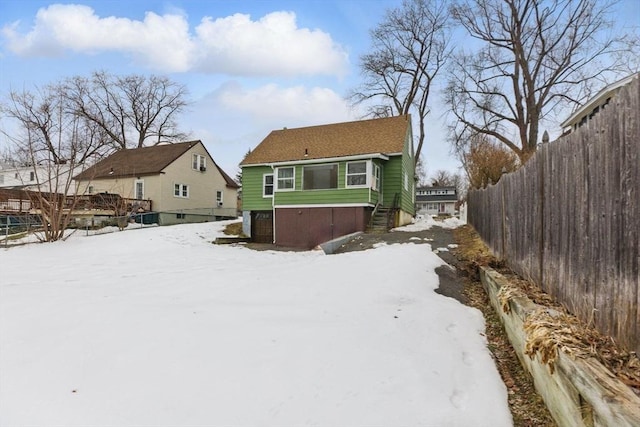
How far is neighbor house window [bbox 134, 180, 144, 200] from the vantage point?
2538 cm

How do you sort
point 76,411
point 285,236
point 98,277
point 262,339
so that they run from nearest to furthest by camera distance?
point 76,411 < point 262,339 < point 98,277 < point 285,236

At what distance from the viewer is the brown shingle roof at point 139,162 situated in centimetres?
2542

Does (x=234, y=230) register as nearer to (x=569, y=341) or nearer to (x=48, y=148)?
(x=48, y=148)

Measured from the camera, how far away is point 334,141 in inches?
690

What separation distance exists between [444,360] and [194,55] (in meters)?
17.8

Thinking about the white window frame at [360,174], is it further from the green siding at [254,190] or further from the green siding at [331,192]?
the green siding at [254,190]

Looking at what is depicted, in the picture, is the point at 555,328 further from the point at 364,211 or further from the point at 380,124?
the point at 380,124

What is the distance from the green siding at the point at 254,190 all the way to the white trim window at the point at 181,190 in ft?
30.9

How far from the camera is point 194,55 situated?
57.6 feet

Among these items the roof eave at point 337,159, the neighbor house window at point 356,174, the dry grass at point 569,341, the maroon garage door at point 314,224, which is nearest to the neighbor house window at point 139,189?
the roof eave at point 337,159

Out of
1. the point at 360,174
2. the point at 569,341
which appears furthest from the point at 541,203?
the point at 360,174

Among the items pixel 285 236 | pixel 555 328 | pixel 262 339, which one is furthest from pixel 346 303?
pixel 285 236

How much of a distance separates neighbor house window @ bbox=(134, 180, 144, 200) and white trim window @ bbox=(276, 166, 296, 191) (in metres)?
13.0

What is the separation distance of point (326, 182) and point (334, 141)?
1903mm
